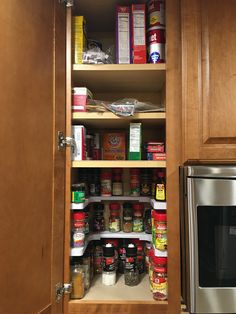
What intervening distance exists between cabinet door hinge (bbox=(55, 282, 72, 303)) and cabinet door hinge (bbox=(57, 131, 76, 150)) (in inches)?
19.2

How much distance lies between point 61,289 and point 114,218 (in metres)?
0.40

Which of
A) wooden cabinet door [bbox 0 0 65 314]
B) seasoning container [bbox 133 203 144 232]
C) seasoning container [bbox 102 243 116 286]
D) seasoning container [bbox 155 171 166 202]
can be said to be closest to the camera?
wooden cabinet door [bbox 0 0 65 314]

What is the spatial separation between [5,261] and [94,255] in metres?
0.65

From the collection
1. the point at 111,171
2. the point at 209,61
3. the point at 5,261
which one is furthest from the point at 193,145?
the point at 5,261

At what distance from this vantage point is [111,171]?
1.27 meters

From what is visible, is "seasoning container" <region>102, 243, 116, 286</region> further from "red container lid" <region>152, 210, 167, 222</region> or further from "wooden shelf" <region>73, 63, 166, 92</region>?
"wooden shelf" <region>73, 63, 166, 92</region>

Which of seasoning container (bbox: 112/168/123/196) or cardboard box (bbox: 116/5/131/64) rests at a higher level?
cardboard box (bbox: 116/5/131/64)

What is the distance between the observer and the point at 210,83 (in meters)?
0.92

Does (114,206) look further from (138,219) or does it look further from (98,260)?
(98,260)

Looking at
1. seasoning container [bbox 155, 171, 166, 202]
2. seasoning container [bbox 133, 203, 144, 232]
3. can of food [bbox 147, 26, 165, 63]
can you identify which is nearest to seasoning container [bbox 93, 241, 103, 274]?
seasoning container [bbox 133, 203, 144, 232]

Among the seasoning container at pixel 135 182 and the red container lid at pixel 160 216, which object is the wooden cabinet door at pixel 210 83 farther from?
the seasoning container at pixel 135 182

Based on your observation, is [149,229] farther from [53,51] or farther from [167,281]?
[53,51]

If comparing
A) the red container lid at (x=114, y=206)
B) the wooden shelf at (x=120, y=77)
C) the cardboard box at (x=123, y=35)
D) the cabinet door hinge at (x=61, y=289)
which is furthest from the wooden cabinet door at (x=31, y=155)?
the red container lid at (x=114, y=206)

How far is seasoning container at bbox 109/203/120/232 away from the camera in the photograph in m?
1.23
